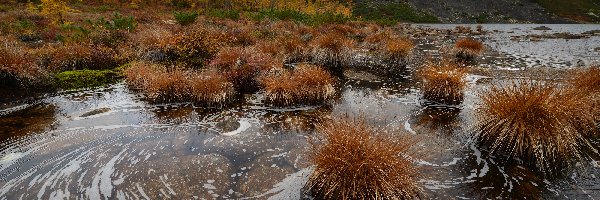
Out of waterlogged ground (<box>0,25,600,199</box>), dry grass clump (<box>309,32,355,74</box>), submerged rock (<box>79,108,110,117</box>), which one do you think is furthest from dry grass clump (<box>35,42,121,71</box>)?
dry grass clump (<box>309,32,355,74</box>)

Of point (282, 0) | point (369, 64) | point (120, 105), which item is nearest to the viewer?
point (120, 105)

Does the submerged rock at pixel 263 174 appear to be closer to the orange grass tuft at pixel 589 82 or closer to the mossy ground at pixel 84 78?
the orange grass tuft at pixel 589 82

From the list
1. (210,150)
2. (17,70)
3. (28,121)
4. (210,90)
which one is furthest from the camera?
(17,70)

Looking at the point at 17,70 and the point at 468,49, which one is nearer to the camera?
the point at 17,70

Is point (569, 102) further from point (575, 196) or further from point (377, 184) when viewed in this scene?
point (377, 184)

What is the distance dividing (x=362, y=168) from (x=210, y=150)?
4716mm

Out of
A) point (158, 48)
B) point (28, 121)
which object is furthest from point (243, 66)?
point (28, 121)

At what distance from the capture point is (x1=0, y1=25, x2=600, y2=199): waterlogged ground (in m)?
7.82

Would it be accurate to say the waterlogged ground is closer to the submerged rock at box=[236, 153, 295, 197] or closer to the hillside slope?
the submerged rock at box=[236, 153, 295, 197]

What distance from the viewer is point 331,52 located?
739 inches

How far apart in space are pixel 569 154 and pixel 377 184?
569 cm

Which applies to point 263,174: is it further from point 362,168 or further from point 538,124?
point 538,124

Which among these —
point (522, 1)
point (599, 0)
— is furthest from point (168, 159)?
point (599, 0)

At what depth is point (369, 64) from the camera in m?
21.3
